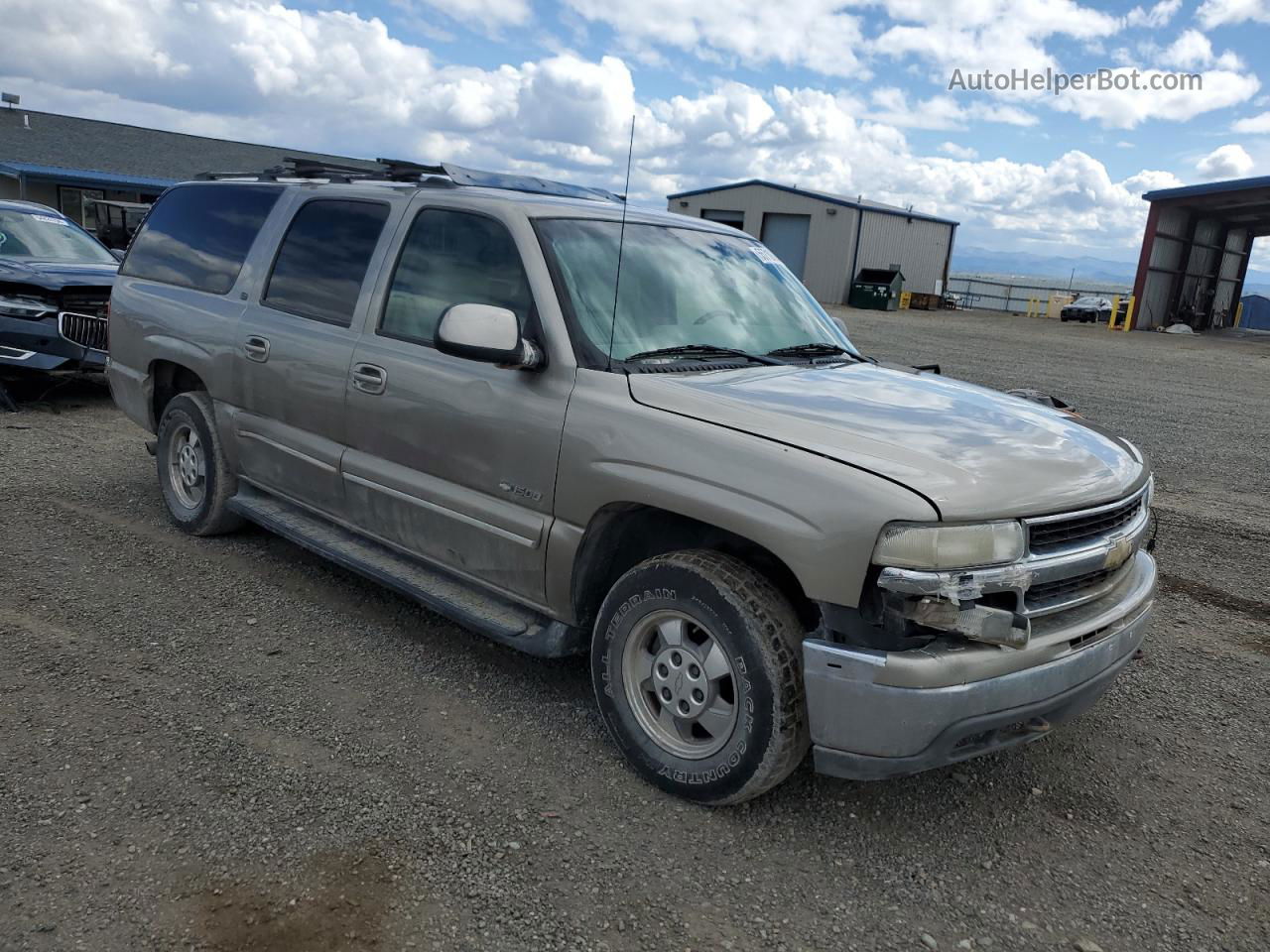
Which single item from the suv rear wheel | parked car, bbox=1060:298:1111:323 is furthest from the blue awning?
the suv rear wheel

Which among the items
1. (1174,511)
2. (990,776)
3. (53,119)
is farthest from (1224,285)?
(53,119)

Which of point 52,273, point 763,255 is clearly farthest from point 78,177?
point 763,255

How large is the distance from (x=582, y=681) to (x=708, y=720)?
1030 mm

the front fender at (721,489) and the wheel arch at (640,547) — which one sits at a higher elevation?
the front fender at (721,489)

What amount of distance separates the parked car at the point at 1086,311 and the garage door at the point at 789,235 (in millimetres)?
10561

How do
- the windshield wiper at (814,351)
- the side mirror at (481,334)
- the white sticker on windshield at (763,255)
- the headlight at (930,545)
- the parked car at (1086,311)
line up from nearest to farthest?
1. the headlight at (930,545)
2. the side mirror at (481,334)
3. the windshield wiper at (814,351)
4. the white sticker on windshield at (763,255)
5. the parked car at (1086,311)

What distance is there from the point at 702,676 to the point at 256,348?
9.54 ft

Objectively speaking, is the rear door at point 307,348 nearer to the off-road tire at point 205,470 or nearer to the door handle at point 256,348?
the door handle at point 256,348

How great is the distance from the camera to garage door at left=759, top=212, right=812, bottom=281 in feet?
137

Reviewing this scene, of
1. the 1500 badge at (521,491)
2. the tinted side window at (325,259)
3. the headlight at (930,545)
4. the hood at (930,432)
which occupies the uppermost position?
the tinted side window at (325,259)

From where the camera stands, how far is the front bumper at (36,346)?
8422mm

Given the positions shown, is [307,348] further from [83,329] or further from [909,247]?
[909,247]

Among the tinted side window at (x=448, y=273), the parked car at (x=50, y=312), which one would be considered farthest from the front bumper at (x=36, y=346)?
the tinted side window at (x=448, y=273)

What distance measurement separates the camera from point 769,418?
3.06 metres
